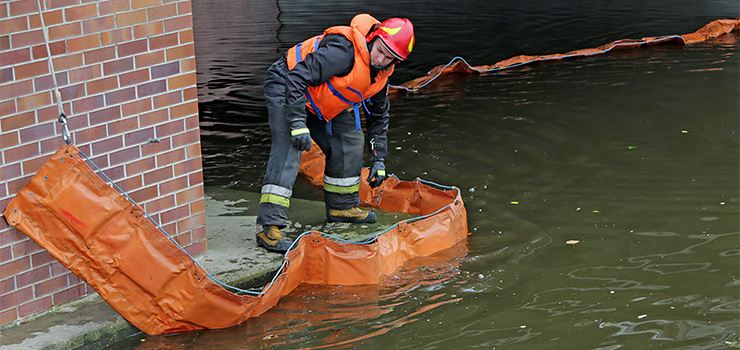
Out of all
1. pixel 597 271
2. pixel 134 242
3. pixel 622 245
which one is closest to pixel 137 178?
pixel 134 242

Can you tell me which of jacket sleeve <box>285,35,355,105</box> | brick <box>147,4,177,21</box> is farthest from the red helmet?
brick <box>147,4,177,21</box>

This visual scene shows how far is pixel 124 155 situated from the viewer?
15.0ft

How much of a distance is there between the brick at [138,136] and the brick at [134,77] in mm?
289

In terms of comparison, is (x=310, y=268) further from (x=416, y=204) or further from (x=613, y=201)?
(x=613, y=201)

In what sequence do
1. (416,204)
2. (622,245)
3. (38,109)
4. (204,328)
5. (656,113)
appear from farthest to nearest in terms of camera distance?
(656,113) → (416,204) → (622,245) → (204,328) → (38,109)

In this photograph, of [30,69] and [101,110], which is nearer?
[30,69]

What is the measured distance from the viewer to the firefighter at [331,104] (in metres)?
5.03

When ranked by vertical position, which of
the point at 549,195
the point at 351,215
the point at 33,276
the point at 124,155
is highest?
the point at 124,155

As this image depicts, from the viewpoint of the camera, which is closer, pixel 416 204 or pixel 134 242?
pixel 134 242

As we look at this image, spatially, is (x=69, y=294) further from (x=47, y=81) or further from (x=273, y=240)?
(x=273, y=240)

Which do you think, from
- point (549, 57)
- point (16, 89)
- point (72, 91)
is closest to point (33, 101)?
point (16, 89)

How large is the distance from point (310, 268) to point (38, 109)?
194 cm

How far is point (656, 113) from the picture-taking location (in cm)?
871

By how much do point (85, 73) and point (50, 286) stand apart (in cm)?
119
